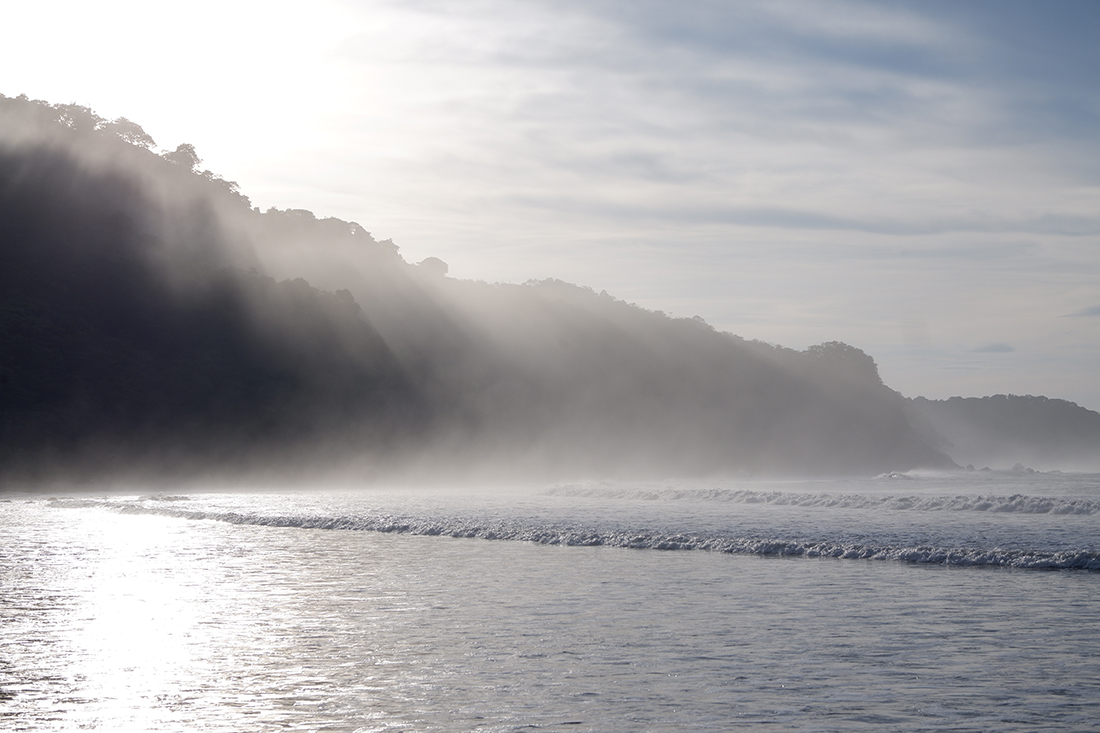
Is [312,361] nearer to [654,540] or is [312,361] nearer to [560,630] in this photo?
[654,540]

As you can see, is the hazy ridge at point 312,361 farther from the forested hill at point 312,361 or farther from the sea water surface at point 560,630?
the sea water surface at point 560,630

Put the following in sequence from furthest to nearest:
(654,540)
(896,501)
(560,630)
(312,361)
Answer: (312,361), (896,501), (654,540), (560,630)

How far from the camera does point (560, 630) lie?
1323 cm

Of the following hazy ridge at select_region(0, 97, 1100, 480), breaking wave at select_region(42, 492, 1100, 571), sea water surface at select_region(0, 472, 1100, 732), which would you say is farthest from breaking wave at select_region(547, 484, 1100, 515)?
hazy ridge at select_region(0, 97, 1100, 480)

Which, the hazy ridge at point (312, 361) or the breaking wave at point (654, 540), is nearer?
the breaking wave at point (654, 540)

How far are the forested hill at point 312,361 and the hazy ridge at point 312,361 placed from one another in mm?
283

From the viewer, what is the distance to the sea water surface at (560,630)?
9.07 meters

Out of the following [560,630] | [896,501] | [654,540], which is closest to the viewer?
[560,630]

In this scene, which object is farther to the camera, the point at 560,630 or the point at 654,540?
the point at 654,540

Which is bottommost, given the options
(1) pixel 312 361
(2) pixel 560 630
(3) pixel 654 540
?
(3) pixel 654 540

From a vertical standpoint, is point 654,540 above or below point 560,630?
below

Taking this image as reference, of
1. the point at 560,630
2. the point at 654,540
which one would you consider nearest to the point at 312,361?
the point at 654,540

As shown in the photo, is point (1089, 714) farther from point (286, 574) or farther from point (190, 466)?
point (190, 466)

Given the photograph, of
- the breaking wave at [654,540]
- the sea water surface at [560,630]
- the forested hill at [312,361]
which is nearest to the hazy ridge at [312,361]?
the forested hill at [312,361]
